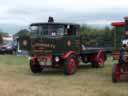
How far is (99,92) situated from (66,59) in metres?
5.37

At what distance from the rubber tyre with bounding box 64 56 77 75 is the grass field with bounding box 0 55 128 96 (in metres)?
0.25

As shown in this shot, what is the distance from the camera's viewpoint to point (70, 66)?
18922mm

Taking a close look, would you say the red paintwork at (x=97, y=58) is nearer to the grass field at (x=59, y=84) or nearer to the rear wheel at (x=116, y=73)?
the grass field at (x=59, y=84)

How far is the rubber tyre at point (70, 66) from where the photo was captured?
61.3 ft

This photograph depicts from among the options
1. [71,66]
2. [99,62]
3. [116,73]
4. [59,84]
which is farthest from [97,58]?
[59,84]

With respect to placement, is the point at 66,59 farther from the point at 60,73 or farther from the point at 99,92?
the point at 99,92

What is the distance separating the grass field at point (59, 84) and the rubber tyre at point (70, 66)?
0.25 m

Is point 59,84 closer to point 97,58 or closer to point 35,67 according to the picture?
point 35,67

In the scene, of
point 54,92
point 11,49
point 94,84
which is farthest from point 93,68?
point 11,49

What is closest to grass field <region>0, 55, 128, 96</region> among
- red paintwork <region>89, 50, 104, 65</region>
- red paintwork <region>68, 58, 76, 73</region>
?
red paintwork <region>68, 58, 76, 73</region>

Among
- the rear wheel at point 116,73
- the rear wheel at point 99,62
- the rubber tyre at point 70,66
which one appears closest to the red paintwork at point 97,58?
the rear wheel at point 99,62

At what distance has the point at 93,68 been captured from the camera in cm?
2200

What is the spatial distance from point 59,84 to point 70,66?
3.27 meters

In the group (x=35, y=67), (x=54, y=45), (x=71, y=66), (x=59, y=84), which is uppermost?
(x=54, y=45)
